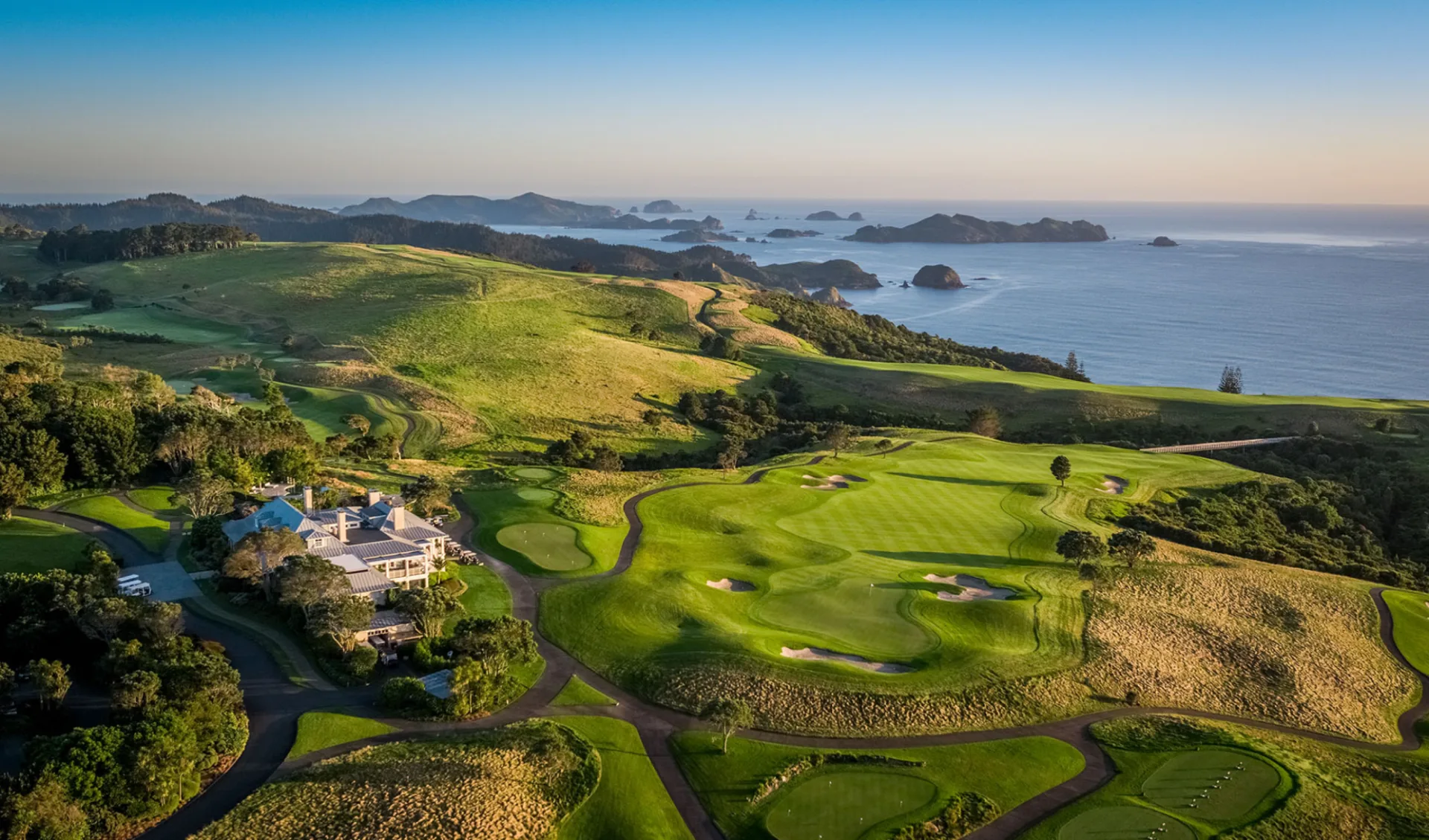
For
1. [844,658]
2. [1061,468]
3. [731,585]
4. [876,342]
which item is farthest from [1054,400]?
[844,658]

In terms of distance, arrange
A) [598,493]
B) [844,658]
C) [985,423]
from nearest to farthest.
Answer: [844,658], [598,493], [985,423]

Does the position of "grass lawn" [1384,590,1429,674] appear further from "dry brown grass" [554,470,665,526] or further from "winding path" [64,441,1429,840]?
"dry brown grass" [554,470,665,526]

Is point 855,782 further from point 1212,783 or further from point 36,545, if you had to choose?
point 36,545

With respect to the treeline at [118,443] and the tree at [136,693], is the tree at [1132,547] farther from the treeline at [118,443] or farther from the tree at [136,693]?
the treeline at [118,443]

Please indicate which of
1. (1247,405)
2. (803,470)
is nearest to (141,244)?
(803,470)

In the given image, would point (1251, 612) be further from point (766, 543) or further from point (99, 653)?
point (99, 653)

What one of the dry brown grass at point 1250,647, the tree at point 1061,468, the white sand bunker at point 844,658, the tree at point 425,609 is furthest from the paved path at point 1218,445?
the tree at point 425,609
